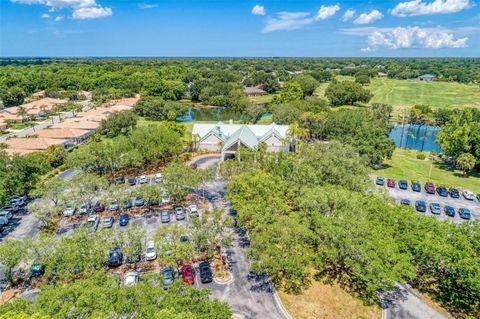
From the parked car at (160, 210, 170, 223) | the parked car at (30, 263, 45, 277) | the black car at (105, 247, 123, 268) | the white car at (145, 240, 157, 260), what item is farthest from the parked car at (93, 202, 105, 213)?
the white car at (145, 240, 157, 260)

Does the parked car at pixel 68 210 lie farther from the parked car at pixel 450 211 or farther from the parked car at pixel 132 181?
the parked car at pixel 450 211

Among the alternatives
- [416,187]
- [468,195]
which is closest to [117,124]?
[416,187]

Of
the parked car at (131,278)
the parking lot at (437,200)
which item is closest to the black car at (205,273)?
the parked car at (131,278)

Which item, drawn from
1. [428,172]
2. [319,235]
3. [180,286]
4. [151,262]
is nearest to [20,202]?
[151,262]

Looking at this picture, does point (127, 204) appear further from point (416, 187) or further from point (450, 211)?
point (416, 187)

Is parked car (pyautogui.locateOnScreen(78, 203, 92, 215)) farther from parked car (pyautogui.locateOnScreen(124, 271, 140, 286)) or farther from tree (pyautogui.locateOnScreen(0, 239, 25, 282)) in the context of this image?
parked car (pyautogui.locateOnScreen(124, 271, 140, 286))
